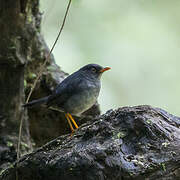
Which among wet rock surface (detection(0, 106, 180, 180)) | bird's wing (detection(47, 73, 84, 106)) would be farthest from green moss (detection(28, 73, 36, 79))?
wet rock surface (detection(0, 106, 180, 180))

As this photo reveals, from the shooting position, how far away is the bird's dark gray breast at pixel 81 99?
16.5 feet

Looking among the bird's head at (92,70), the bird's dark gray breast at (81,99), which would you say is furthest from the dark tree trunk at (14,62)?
the bird's head at (92,70)

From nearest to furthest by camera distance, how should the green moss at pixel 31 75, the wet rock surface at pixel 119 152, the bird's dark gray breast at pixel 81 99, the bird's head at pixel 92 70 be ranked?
1. the wet rock surface at pixel 119 152
2. the bird's dark gray breast at pixel 81 99
3. the bird's head at pixel 92 70
4. the green moss at pixel 31 75

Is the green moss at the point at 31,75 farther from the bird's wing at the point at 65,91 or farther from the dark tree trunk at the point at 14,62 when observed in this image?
the bird's wing at the point at 65,91

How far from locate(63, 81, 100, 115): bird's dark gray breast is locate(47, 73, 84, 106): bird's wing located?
0.05m

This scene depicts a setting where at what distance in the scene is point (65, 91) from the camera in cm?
509

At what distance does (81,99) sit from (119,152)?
6.58 feet

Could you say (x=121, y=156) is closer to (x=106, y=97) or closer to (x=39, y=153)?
(x=39, y=153)

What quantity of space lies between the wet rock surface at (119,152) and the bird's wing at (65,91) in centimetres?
153

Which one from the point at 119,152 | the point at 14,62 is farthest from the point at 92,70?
the point at 119,152

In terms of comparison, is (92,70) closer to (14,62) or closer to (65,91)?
(65,91)

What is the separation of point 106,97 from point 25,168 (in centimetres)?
520

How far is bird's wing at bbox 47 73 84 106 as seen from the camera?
5094 mm

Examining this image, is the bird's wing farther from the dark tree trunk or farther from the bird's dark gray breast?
the dark tree trunk
